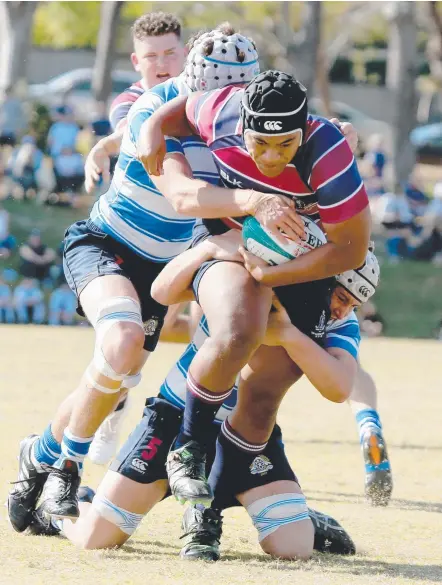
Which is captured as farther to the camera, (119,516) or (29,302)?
(29,302)

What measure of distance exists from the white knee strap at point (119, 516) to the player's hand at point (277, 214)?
138 centimetres

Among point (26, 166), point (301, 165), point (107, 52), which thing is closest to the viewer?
point (301, 165)

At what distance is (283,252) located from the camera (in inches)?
199

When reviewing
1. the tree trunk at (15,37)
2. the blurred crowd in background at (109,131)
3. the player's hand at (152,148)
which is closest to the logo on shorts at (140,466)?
the player's hand at (152,148)

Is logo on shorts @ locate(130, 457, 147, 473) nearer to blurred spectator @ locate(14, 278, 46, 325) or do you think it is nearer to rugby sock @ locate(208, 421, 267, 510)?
rugby sock @ locate(208, 421, 267, 510)

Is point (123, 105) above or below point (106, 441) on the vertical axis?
above

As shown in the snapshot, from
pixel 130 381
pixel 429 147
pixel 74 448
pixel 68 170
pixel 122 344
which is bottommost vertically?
pixel 429 147

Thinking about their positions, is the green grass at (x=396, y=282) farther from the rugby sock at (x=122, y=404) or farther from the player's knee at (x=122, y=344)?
the player's knee at (x=122, y=344)

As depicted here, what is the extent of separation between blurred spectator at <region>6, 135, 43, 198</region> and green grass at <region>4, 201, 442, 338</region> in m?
0.30

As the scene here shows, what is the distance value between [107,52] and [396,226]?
11.1 metres

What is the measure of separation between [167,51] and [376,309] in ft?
42.3

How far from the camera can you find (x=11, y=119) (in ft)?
74.1

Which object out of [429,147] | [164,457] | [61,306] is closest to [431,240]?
[61,306]

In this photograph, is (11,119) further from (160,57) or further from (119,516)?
(119,516)
